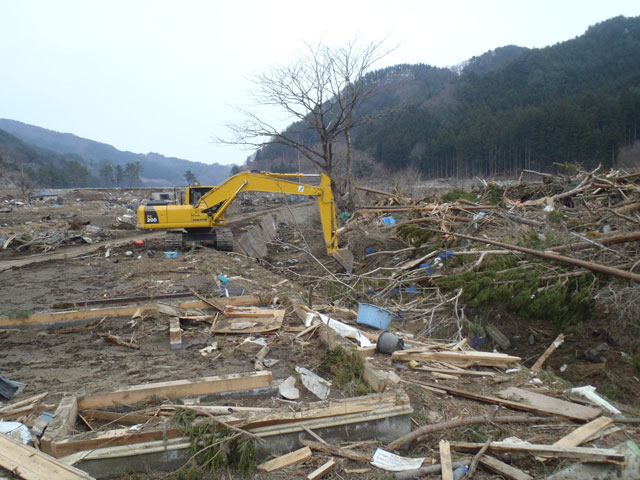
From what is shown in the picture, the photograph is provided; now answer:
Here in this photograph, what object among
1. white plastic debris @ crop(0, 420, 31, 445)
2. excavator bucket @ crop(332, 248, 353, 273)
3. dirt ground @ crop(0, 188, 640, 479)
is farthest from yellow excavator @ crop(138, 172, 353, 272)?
white plastic debris @ crop(0, 420, 31, 445)

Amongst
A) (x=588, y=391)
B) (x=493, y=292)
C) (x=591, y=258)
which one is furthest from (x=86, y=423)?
(x=591, y=258)

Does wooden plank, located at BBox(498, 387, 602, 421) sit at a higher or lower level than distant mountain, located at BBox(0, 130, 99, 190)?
lower

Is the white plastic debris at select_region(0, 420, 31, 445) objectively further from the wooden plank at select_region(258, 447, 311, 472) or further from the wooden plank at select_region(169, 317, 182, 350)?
the wooden plank at select_region(169, 317, 182, 350)

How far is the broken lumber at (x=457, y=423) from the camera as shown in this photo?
11.6ft

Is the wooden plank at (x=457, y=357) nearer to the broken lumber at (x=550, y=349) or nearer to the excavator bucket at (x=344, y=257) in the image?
the broken lumber at (x=550, y=349)

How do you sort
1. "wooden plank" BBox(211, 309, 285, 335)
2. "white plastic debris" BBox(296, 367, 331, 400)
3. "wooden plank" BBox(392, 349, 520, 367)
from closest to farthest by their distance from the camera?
1. "white plastic debris" BBox(296, 367, 331, 400)
2. "wooden plank" BBox(392, 349, 520, 367)
3. "wooden plank" BBox(211, 309, 285, 335)

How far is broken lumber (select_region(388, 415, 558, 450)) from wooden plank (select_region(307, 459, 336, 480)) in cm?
57

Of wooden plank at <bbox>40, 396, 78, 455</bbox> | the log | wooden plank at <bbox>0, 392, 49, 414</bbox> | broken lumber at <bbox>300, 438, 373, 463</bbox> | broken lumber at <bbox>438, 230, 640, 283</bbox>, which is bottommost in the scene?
broken lumber at <bbox>300, 438, 373, 463</bbox>

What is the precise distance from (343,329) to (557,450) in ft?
10.6

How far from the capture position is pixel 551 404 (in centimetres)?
418

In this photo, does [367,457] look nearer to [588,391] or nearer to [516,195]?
[588,391]

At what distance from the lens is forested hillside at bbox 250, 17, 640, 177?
43031 millimetres

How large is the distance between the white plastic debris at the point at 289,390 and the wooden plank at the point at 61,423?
1.85 m

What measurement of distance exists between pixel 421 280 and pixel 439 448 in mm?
5890
